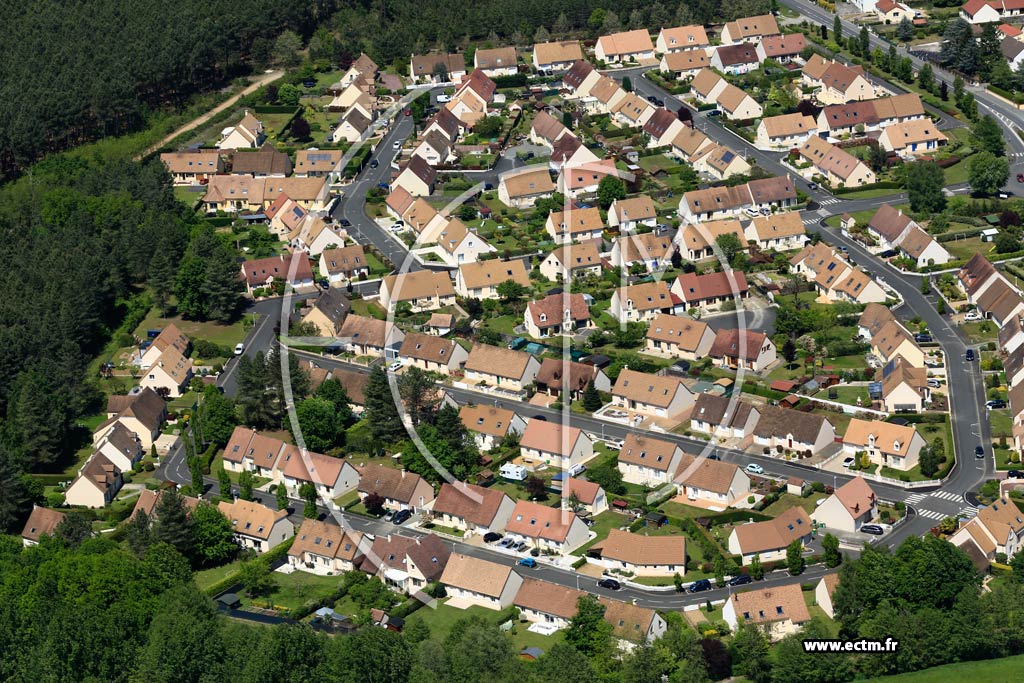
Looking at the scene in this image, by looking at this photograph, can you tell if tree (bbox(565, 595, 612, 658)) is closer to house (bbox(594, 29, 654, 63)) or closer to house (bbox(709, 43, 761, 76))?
house (bbox(709, 43, 761, 76))

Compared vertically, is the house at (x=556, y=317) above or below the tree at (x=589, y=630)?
below

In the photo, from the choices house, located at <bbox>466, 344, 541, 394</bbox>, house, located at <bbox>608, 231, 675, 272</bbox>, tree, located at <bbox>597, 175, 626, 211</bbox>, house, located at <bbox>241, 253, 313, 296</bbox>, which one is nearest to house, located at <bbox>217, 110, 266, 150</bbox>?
house, located at <bbox>241, 253, 313, 296</bbox>

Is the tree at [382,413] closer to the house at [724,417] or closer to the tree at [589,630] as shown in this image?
the house at [724,417]

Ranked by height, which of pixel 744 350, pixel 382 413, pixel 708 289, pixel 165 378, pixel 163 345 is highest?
pixel 744 350

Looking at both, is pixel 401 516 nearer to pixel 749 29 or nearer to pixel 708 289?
pixel 708 289

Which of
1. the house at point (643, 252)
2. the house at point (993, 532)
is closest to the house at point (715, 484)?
the house at point (993, 532)

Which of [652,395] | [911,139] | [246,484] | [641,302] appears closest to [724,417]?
[652,395]

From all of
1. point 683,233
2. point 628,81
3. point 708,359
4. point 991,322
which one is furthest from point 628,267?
point 628,81

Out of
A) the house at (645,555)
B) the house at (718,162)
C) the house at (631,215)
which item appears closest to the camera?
the house at (645,555)
